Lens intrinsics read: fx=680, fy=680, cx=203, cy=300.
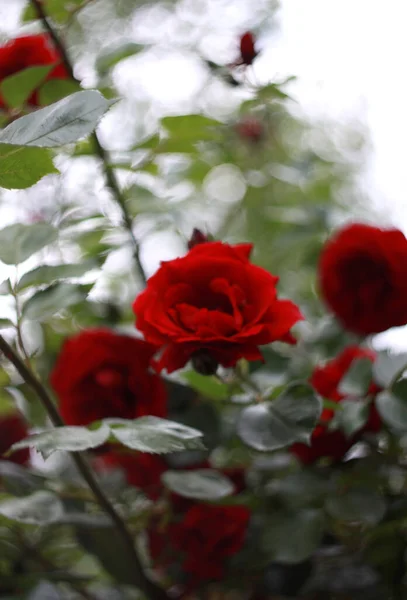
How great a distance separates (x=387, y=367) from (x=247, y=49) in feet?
0.72

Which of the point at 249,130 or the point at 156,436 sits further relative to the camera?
the point at 249,130

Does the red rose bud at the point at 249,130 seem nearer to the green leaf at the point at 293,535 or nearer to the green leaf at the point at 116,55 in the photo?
the green leaf at the point at 116,55

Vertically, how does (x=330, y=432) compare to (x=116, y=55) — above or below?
below

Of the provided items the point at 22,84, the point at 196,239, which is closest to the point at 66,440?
the point at 196,239

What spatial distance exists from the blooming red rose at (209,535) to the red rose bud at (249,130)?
41 centimetres

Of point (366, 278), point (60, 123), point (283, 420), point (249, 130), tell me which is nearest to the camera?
point (60, 123)

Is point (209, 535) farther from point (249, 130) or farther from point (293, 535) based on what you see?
point (249, 130)

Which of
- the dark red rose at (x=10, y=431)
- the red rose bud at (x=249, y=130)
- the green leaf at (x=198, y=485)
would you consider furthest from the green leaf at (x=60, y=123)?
the red rose bud at (x=249, y=130)

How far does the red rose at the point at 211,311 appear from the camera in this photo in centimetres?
32

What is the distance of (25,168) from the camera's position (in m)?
0.26

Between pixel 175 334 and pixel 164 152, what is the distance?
0.22m

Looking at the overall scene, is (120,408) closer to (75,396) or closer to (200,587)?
(75,396)

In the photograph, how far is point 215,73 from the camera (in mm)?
→ 462

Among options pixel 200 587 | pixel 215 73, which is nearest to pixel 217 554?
pixel 200 587
